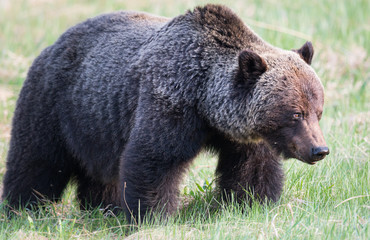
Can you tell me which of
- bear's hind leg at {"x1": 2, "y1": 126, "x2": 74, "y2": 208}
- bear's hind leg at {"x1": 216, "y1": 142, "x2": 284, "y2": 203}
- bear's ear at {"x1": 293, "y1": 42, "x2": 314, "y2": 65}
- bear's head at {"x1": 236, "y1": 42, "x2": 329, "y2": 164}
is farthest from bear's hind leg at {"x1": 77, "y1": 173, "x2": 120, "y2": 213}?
bear's ear at {"x1": 293, "y1": 42, "x2": 314, "y2": 65}

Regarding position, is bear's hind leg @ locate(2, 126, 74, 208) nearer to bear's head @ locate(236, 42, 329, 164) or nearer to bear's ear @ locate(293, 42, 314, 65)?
bear's head @ locate(236, 42, 329, 164)

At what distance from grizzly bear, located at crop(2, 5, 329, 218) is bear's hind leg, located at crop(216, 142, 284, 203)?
0.03ft

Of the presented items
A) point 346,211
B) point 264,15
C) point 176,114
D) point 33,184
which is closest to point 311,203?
point 346,211

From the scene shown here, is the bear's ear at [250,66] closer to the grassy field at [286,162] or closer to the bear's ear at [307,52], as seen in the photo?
the bear's ear at [307,52]

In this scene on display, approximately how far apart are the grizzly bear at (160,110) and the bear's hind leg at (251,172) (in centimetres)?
1

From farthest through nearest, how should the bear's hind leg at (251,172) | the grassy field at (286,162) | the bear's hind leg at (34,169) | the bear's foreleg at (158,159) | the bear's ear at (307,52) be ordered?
the bear's hind leg at (34,169), the bear's hind leg at (251,172), the bear's ear at (307,52), the bear's foreleg at (158,159), the grassy field at (286,162)

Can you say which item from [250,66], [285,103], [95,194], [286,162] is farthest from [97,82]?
[286,162]

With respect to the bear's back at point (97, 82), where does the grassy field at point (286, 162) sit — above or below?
below

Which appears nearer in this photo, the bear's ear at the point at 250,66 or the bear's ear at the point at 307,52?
the bear's ear at the point at 250,66

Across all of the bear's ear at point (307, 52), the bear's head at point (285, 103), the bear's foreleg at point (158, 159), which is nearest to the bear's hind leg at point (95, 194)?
the bear's foreleg at point (158, 159)

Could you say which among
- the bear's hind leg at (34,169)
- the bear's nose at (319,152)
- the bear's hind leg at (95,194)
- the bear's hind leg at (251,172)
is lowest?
the bear's hind leg at (95,194)

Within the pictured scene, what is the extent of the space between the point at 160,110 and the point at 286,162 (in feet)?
7.63

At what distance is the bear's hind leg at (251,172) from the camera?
573 centimetres

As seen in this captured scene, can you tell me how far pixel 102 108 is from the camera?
20.4ft
